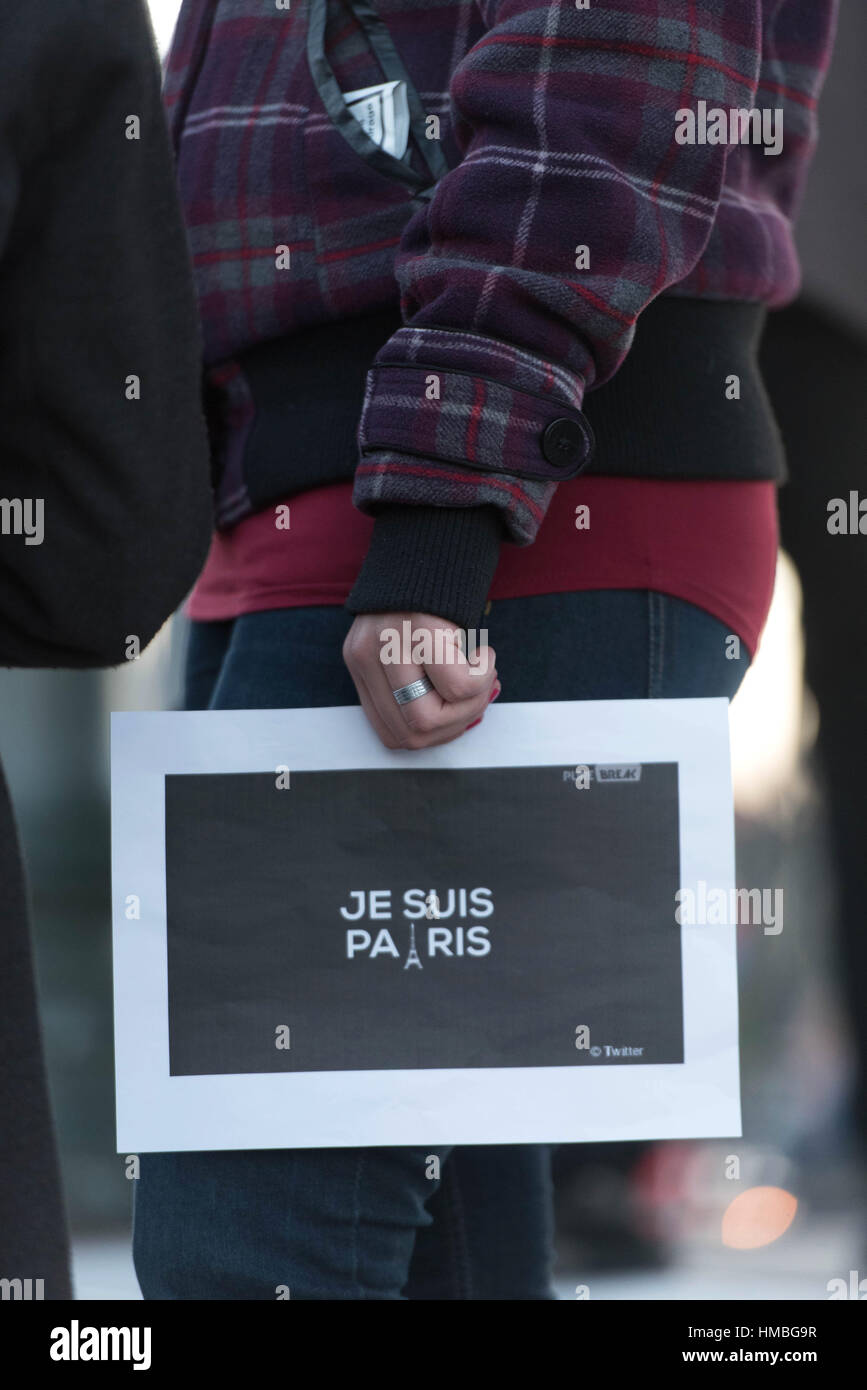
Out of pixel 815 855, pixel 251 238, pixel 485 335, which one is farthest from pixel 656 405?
pixel 815 855

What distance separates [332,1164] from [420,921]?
163 mm

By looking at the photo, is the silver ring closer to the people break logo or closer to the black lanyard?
the people break logo

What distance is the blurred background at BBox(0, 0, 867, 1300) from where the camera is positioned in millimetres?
1828

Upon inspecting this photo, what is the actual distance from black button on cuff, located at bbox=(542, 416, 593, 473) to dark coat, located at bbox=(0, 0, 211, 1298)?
19 centimetres

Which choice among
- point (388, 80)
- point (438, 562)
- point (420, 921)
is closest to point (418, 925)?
point (420, 921)

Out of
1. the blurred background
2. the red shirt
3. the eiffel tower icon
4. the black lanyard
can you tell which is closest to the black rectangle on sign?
the eiffel tower icon

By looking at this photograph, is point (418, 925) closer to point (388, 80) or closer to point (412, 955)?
point (412, 955)

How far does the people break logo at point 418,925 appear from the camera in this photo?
33.2 inches

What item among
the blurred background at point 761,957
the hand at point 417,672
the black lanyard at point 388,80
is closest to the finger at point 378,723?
the hand at point 417,672

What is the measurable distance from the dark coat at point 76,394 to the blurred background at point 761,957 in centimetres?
105

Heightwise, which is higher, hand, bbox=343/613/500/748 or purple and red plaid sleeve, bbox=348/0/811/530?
purple and red plaid sleeve, bbox=348/0/811/530

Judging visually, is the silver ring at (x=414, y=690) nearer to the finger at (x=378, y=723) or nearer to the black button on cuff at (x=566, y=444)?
the finger at (x=378, y=723)
